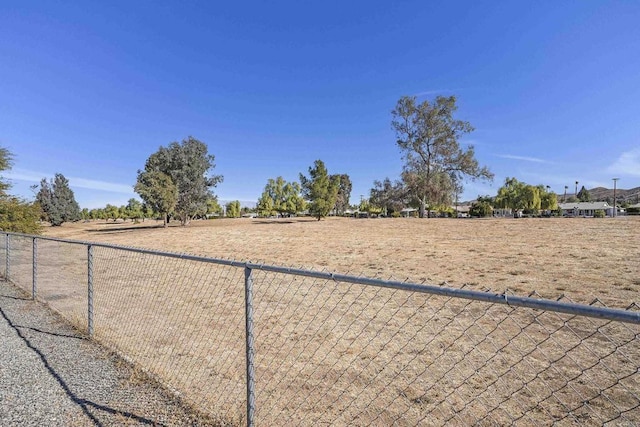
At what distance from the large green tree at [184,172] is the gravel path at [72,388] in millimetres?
35418

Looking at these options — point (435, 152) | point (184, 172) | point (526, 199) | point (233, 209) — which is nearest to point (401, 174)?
point (435, 152)

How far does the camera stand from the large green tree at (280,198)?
7144 cm

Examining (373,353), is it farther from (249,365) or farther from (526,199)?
(526,199)

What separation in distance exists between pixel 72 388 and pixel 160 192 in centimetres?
3484

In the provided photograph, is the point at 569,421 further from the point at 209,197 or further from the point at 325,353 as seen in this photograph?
the point at 209,197

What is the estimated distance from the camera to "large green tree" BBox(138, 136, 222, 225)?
127 feet

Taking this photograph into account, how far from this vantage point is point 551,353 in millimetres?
4773

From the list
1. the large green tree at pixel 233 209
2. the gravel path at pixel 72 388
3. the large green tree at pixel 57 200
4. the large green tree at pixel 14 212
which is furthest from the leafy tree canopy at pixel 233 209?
the gravel path at pixel 72 388

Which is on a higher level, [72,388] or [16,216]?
[16,216]

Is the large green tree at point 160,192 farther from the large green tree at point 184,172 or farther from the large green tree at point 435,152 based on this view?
the large green tree at point 435,152

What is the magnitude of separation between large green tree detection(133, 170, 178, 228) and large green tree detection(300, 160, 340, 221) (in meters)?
14.6

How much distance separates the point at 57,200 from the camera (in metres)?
58.2

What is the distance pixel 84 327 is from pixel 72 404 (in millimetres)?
2562

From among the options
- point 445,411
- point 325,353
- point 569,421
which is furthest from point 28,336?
point 569,421
